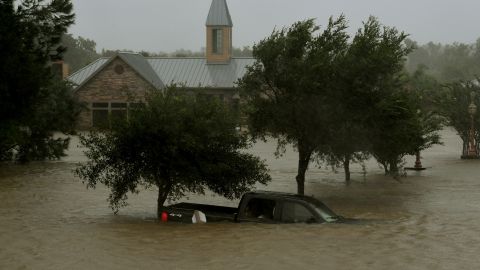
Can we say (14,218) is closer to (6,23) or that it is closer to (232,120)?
(6,23)

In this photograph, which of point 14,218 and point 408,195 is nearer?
point 14,218

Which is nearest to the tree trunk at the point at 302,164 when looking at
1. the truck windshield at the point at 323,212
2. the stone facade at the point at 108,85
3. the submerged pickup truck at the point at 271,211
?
the submerged pickup truck at the point at 271,211

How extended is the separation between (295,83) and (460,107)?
25615mm

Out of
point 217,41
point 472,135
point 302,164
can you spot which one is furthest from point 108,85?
point 302,164

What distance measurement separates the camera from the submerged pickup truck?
1384 centimetres

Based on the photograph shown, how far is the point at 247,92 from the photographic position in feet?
71.8

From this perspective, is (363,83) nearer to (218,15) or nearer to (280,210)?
(280,210)

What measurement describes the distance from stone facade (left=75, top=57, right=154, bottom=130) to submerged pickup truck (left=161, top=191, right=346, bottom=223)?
1767 inches

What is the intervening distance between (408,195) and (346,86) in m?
6.27

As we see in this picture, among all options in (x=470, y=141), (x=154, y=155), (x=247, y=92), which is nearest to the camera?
(x=154, y=155)

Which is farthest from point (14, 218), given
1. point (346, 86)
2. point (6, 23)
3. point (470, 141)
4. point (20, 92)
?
point (470, 141)

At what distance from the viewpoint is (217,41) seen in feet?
224

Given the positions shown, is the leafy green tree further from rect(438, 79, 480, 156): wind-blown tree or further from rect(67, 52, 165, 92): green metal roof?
rect(67, 52, 165, 92): green metal roof

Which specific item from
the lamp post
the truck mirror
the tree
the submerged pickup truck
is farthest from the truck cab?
the lamp post
